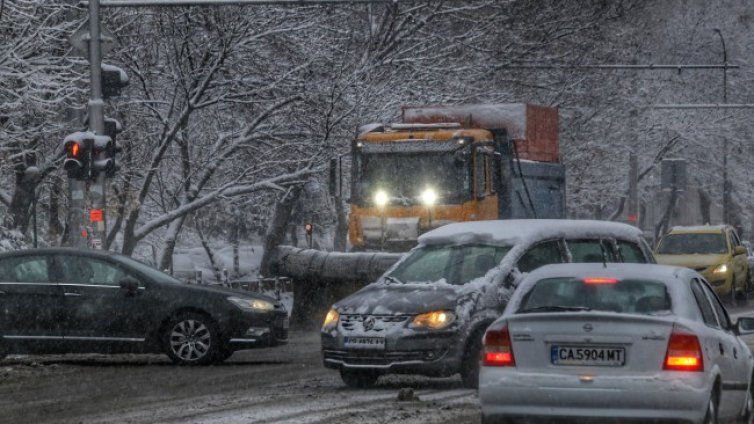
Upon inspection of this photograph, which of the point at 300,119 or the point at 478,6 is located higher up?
the point at 478,6

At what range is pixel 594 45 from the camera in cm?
4116

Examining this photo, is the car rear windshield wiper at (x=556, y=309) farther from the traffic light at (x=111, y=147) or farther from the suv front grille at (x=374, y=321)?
the traffic light at (x=111, y=147)

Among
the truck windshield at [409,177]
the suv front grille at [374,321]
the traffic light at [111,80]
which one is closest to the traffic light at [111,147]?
the traffic light at [111,80]

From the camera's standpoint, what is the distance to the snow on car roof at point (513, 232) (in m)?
15.8

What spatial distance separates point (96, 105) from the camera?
75.5 ft

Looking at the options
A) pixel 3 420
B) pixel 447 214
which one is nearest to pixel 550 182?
pixel 447 214

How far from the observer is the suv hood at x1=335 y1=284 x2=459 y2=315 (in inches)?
583

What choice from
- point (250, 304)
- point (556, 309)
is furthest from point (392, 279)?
point (556, 309)

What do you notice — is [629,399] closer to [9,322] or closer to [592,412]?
[592,412]

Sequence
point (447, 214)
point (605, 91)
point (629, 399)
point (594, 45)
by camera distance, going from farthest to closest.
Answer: point (605, 91) < point (594, 45) < point (447, 214) < point (629, 399)

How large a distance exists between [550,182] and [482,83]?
9293mm

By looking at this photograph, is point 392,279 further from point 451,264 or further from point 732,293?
point 732,293

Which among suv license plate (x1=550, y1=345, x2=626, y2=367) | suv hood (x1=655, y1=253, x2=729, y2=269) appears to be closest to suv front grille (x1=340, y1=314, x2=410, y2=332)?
suv license plate (x1=550, y1=345, x2=626, y2=367)

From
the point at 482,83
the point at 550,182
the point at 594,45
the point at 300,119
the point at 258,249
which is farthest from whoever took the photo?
the point at 258,249
